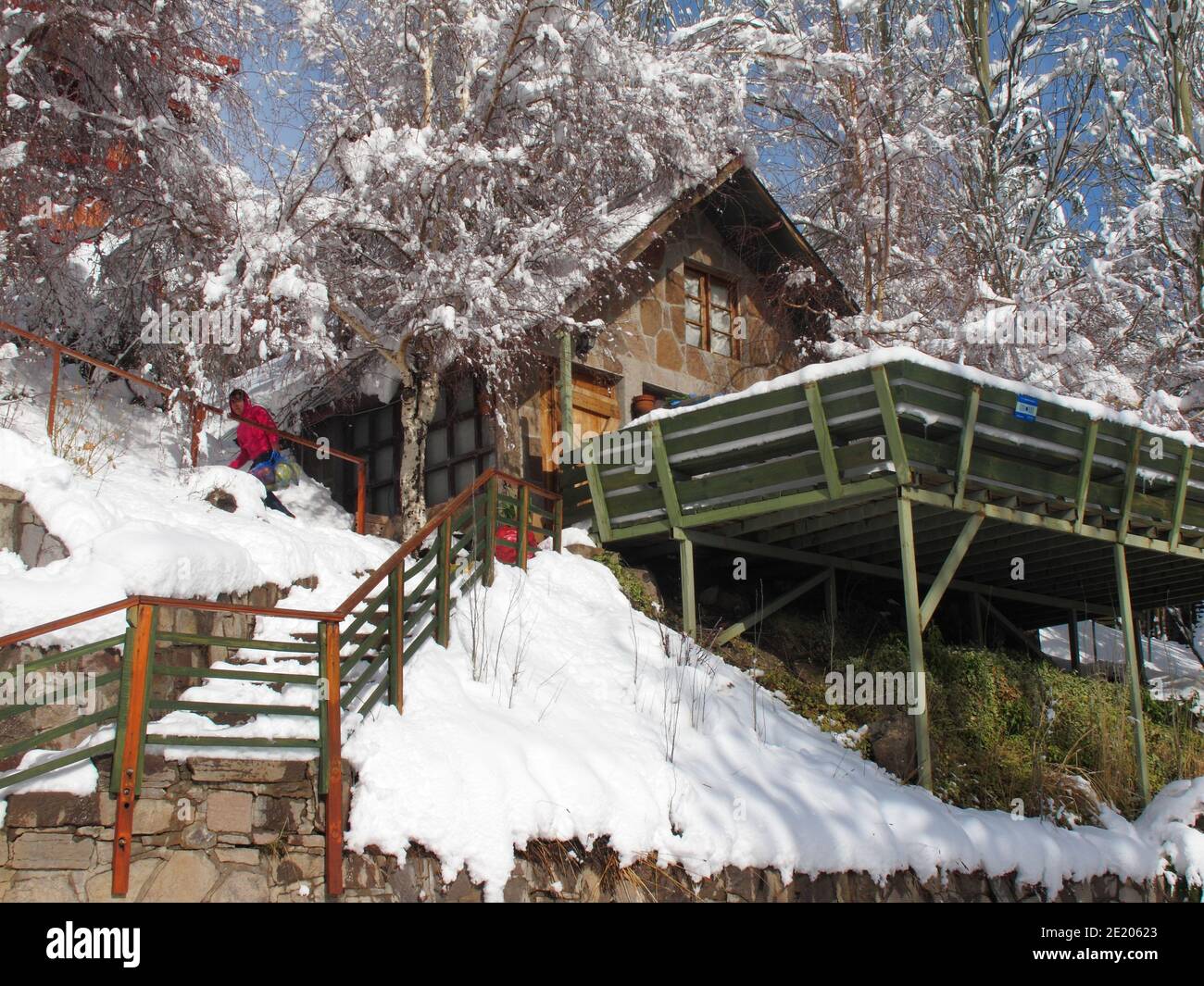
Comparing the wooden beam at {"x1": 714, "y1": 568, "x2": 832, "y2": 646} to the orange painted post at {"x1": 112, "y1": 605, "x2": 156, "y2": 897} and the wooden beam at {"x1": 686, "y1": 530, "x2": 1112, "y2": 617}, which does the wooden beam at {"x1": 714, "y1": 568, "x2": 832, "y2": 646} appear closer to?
the wooden beam at {"x1": 686, "y1": 530, "x2": 1112, "y2": 617}

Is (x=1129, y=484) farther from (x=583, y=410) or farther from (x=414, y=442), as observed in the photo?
(x=414, y=442)

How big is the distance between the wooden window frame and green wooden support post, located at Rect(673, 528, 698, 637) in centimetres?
540

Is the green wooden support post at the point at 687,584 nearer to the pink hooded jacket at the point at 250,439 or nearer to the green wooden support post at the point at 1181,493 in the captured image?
the pink hooded jacket at the point at 250,439

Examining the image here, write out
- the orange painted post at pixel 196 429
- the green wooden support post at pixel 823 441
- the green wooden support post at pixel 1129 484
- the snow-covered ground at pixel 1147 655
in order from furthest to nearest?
1. the snow-covered ground at pixel 1147 655
2. the orange painted post at pixel 196 429
3. the green wooden support post at pixel 1129 484
4. the green wooden support post at pixel 823 441

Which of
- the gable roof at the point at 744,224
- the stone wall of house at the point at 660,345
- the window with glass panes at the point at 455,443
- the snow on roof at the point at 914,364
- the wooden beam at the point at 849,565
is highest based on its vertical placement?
the gable roof at the point at 744,224

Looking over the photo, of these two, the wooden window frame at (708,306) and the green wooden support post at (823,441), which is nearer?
the green wooden support post at (823,441)

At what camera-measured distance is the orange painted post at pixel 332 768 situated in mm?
6968

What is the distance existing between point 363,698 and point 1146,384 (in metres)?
13.3

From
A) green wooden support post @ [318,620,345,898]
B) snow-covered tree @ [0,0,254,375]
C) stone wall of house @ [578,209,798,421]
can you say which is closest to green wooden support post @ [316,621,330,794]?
green wooden support post @ [318,620,345,898]

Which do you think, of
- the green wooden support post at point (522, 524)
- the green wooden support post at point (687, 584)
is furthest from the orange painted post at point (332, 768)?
the green wooden support post at point (687, 584)

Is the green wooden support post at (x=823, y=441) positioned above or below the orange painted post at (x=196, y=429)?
below

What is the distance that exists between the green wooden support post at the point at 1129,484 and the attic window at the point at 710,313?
6.41 meters

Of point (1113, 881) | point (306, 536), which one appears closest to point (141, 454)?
point (306, 536)

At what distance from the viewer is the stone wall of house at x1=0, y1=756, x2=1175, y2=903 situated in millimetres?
6621
